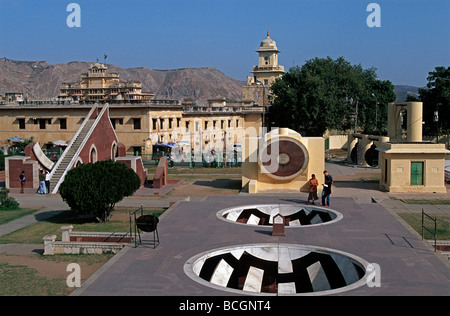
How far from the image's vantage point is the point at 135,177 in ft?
73.6

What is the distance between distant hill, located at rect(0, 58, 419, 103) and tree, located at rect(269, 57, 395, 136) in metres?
87.5

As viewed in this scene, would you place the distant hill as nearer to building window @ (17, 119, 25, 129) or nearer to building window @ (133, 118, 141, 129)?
building window @ (17, 119, 25, 129)

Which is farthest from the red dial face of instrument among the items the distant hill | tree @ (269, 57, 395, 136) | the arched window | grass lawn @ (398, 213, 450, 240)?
the distant hill

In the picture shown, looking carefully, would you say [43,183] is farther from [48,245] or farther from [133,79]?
[133,79]

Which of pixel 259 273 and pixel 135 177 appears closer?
pixel 259 273

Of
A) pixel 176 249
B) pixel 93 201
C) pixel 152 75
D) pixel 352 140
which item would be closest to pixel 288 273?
pixel 176 249

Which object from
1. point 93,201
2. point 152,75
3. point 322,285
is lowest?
point 322,285

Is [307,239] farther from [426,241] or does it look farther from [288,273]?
[426,241]

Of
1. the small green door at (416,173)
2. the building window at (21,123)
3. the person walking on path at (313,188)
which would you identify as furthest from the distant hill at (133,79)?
the person walking on path at (313,188)

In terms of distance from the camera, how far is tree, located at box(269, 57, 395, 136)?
5428 cm

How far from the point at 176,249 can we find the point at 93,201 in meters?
6.06

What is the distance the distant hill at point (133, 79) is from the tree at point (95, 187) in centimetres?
12483

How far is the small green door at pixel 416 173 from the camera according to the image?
92.6ft

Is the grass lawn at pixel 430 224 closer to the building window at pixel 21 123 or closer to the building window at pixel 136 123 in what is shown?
the building window at pixel 136 123
